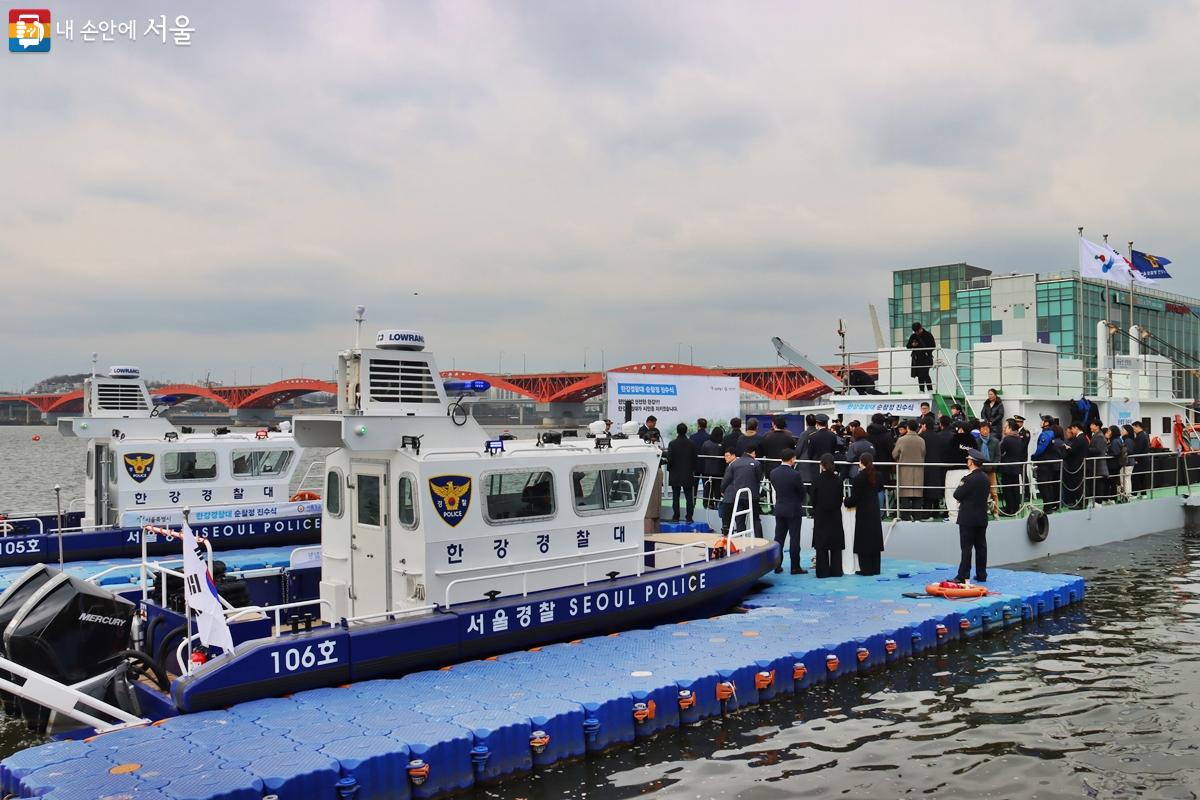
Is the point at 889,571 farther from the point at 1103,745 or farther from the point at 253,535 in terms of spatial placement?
the point at 253,535

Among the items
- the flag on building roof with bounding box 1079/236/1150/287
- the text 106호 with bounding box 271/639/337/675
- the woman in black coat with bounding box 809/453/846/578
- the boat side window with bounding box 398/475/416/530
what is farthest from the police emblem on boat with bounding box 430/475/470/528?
the flag on building roof with bounding box 1079/236/1150/287

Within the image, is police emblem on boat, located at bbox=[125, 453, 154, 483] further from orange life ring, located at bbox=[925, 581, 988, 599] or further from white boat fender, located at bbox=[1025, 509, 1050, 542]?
white boat fender, located at bbox=[1025, 509, 1050, 542]

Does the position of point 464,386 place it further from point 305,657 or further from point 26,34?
point 26,34

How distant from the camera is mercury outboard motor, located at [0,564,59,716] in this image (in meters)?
7.75

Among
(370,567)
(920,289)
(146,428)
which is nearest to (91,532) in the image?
(146,428)

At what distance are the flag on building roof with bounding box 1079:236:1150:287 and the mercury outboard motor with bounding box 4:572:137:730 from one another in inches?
975

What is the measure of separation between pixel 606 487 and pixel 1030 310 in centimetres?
5151

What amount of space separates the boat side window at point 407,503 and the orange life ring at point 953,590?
21.9 ft

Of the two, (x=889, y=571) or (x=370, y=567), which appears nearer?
(x=370, y=567)

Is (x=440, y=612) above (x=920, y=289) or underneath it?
underneath

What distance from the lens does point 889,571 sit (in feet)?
42.4

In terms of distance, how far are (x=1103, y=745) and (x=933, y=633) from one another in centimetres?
274

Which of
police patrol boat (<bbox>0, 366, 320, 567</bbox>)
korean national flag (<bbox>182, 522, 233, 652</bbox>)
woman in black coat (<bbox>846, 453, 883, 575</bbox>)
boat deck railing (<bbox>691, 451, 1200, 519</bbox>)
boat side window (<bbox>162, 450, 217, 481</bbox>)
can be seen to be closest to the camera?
korean national flag (<bbox>182, 522, 233, 652</bbox>)

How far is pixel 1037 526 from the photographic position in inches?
615
